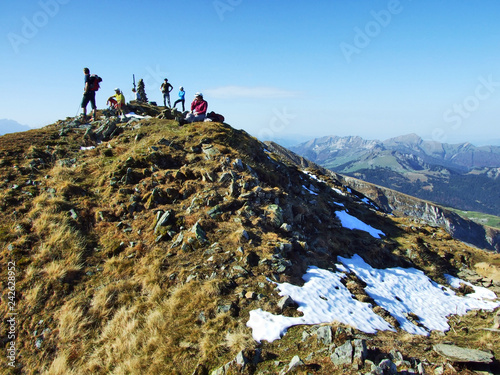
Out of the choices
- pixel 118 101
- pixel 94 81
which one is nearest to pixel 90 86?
pixel 94 81

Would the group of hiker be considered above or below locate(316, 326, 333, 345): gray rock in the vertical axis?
above

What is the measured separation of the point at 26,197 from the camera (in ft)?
51.8

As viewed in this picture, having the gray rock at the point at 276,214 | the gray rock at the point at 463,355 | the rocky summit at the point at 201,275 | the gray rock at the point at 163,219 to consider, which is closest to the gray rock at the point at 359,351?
the rocky summit at the point at 201,275

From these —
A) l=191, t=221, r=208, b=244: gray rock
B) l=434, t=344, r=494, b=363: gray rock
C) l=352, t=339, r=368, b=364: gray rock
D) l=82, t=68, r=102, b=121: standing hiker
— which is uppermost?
l=82, t=68, r=102, b=121: standing hiker

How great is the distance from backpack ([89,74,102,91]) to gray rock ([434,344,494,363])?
29247 mm

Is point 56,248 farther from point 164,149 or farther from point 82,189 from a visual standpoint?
point 164,149

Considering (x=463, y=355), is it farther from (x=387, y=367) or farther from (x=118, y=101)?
(x=118, y=101)

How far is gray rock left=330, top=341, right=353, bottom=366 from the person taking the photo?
688cm

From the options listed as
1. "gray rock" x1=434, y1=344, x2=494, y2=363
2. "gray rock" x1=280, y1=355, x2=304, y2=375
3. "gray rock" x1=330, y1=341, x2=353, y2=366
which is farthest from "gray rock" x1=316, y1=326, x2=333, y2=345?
"gray rock" x1=434, y1=344, x2=494, y2=363

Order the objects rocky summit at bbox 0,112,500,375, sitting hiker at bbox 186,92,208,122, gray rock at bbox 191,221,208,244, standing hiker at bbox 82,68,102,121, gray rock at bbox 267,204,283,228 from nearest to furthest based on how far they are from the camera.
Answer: rocky summit at bbox 0,112,500,375, gray rock at bbox 191,221,208,244, gray rock at bbox 267,204,283,228, standing hiker at bbox 82,68,102,121, sitting hiker at bbox 186,92,208,122

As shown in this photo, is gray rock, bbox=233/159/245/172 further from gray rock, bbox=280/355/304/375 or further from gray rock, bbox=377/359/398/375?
gray rock, bbox=377/359/398/375

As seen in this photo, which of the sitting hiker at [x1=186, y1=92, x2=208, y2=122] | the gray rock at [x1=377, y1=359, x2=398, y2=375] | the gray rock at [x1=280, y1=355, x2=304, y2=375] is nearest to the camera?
the gray rock at [x1=377, y1=359, x2=398, y2=375]

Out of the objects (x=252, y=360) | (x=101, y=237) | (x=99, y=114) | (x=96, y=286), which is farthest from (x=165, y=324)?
(x=99, y=114)

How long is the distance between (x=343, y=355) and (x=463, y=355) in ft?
11.5
